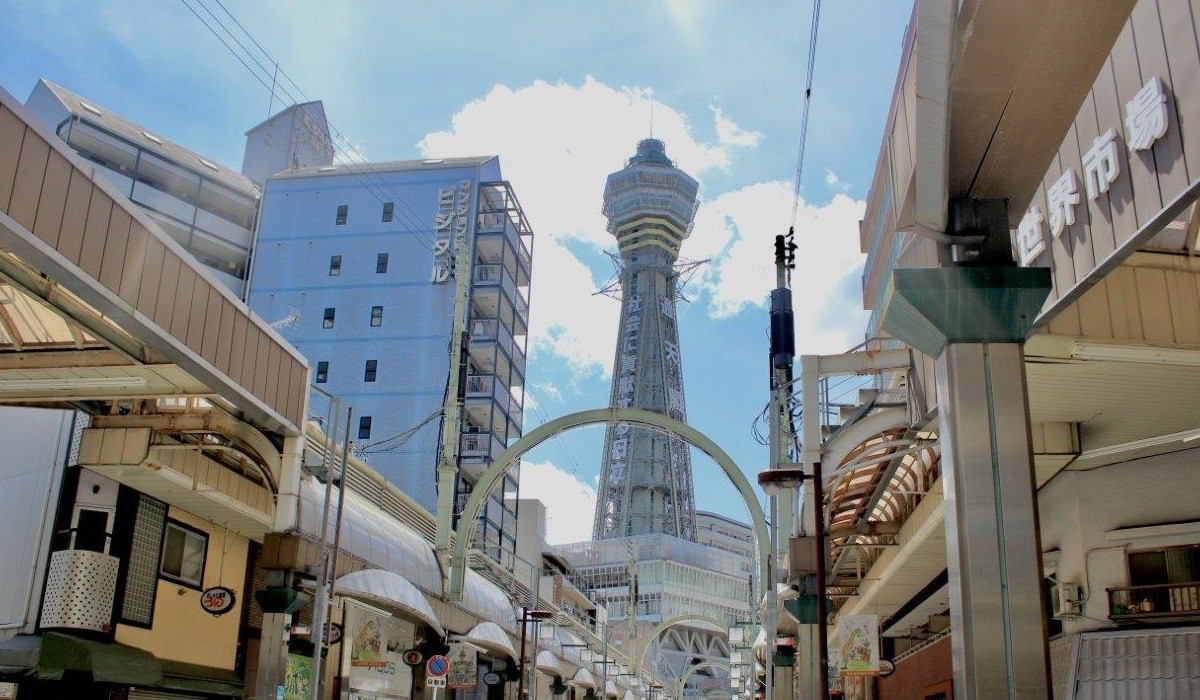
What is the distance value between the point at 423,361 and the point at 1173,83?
57.4 meters

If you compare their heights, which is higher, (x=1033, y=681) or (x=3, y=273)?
(x=3, y=273)

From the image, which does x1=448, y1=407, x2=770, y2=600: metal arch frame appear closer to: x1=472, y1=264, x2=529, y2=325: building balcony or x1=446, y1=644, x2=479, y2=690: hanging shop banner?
x1=446, y1=644, x2=479, y2=690: hanging shop banner

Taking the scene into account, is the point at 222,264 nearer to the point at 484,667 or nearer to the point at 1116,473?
the point at 484,667

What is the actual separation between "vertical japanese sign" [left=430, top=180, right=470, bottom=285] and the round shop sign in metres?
45.4

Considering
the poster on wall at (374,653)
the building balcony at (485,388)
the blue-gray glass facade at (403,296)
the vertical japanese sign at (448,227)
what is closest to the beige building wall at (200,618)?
the poster on wall at (374,653)

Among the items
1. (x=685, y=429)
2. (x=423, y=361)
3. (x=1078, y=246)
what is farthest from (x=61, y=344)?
(x=423, y=361)

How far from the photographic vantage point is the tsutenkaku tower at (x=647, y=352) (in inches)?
6255

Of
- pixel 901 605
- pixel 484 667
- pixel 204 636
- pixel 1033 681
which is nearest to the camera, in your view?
pixel 1033 681

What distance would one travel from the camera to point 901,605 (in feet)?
108

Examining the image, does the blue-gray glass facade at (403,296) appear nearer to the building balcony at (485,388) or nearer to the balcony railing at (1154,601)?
the building balcony at (485,388)

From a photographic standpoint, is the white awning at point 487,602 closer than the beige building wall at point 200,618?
No

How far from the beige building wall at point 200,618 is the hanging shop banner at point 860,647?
12829 mm

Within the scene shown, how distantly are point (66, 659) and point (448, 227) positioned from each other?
50.9 metres

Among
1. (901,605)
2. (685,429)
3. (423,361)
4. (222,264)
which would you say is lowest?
(901,605)
